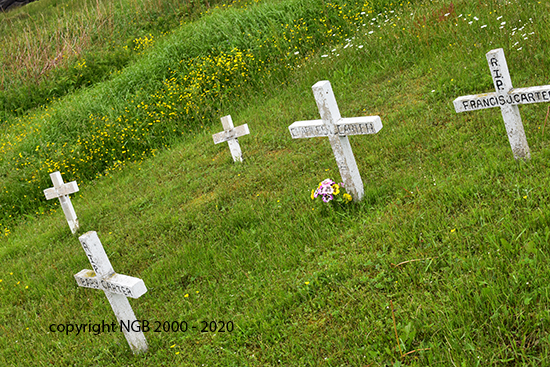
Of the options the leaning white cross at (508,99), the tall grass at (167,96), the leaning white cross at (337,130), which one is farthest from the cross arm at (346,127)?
the tall grass at (167,96)

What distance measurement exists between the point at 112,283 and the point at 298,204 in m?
2.30

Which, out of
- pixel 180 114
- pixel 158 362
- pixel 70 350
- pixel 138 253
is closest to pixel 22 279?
pixel 138 253

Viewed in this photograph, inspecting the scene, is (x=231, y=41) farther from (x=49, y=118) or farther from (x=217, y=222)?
(x=217, y=222)

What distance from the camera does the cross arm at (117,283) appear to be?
3.87m

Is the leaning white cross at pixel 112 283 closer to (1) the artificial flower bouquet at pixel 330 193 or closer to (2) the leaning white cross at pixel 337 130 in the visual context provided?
(1) the artificial flower bouquet at pixel 330 193

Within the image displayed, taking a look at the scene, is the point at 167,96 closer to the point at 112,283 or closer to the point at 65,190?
the point at 65,190

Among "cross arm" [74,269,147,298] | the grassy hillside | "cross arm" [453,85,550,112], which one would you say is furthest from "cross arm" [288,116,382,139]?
"cross arm" [74,269,147,298]

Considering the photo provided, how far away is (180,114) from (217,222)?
207 inches

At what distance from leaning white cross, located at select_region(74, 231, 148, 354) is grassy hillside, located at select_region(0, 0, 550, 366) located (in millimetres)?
170

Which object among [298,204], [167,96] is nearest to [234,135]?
[298,204]

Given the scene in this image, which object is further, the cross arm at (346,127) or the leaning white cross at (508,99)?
the cross arm at (346,127)

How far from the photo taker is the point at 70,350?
4559mm

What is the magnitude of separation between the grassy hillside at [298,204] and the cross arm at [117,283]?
607 mm

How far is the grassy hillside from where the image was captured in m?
3.27
